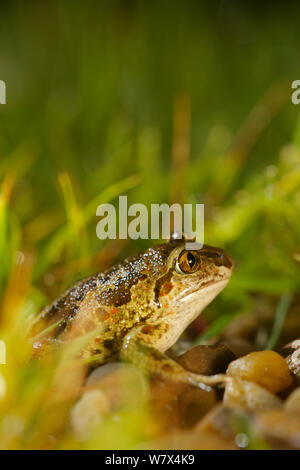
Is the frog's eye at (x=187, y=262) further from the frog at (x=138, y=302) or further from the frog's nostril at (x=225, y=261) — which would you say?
the frog's nostril at (x=225, y=261)

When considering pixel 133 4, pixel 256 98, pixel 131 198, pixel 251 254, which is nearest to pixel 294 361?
pixel 251 254

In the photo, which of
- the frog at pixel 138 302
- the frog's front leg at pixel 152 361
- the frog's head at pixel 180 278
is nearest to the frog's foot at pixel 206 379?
the frog's front leg at pixel 152 361

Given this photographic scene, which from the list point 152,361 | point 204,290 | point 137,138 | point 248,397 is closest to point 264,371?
point 248,397

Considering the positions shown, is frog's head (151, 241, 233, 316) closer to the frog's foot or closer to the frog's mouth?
the frog's mouth

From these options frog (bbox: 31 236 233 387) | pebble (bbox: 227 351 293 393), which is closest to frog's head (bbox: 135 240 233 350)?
frog (bbox: 31 236 233 387)

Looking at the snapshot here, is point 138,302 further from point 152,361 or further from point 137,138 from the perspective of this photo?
point 137,138
